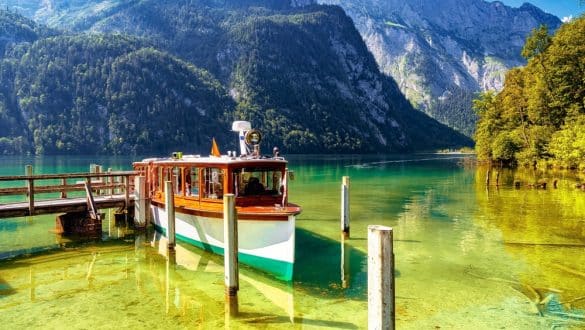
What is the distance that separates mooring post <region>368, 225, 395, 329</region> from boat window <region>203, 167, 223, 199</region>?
11.0 m

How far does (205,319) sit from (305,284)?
3.88m

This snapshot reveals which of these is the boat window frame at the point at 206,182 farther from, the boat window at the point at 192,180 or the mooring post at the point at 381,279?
the mooring post at the point at 381,279

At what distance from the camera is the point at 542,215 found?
26875 millimetres

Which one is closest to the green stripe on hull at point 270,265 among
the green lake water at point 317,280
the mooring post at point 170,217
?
the green lake water at point 317,280

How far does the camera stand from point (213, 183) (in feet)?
59.2

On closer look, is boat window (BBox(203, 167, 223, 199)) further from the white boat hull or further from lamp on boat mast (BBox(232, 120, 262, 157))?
lamp on boat mast (BBox(232, 120, 262, 157))

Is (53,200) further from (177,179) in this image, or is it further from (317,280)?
(317,280)

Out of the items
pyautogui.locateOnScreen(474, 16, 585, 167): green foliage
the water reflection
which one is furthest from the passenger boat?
pyautogui.locateOnScreen(474, 16, 585, 167): green foliage

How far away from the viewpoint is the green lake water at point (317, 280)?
37.6 ft

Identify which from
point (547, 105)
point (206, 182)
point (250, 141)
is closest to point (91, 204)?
point (206, 182)

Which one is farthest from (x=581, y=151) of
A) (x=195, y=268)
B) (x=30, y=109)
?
(x=30, y=109)

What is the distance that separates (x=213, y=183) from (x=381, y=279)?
38.1 ft

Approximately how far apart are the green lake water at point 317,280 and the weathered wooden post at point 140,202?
751 mm

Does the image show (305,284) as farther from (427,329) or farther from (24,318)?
(24,318)
